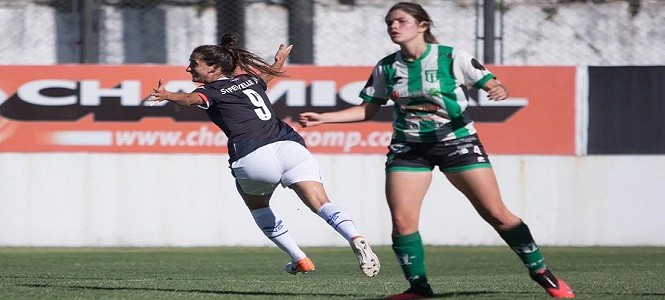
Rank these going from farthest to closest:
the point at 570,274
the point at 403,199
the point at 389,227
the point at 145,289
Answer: the point at 389,227, the point at 570,274, the point at 145,289, the point at 403,199

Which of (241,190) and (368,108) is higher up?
(368,108)

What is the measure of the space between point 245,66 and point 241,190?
855 millimetres

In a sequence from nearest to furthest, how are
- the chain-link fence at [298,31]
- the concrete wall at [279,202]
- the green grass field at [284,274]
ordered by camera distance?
the green grass field at [284,274] → the concrete wall at [279,202] → the chain-link fence at [298,31]

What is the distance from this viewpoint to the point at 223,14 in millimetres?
16141

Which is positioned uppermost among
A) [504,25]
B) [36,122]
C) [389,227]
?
[504,25]

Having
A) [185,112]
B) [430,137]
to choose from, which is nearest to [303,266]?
[430,137]

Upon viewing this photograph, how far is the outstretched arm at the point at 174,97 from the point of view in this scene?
26.9 ft

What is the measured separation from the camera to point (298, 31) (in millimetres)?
16016

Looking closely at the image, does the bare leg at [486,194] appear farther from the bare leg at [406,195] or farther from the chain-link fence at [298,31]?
the chain-link fence at [298,31]

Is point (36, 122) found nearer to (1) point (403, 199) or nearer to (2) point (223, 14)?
(2) point (223, 14)

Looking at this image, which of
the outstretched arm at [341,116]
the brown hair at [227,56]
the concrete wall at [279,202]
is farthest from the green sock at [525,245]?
the concrete wall at [279,202]

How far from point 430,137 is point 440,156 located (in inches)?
4.7

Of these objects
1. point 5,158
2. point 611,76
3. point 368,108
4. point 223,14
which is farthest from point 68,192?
point 368,108

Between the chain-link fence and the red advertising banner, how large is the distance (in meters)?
0.40
